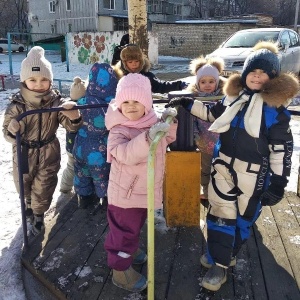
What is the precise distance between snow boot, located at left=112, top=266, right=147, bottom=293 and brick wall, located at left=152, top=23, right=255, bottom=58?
22.9 m

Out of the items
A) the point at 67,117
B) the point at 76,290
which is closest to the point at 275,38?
the point at 67,117

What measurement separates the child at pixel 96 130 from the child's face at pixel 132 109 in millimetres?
949

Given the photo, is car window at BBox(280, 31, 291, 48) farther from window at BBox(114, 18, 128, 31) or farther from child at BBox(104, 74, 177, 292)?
window at BBox(114, 18, 128, 31)

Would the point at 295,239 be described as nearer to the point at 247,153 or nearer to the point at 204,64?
the point at 247,153

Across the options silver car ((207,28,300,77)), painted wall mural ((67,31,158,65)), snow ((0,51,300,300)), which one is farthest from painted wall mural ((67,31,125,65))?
snow ((0,51,300,300))

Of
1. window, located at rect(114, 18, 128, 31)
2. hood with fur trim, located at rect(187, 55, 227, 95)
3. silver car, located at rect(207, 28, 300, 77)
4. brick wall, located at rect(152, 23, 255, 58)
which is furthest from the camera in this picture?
window, located at rect(114, 18, 128, 31)

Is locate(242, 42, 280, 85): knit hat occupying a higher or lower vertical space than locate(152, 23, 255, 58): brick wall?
lower

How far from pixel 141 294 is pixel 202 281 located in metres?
0.40

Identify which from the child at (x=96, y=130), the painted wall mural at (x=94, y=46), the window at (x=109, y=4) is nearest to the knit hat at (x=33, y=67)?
the child at (x=96, y=130)

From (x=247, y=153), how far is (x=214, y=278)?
0.82 metres

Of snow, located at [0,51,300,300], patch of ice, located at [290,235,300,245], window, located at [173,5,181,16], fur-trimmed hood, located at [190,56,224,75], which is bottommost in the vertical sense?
snow, located at [0,51,300,300]

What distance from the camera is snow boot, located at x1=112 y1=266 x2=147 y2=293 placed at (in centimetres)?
227

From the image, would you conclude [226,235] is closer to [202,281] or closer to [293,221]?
[202,281]

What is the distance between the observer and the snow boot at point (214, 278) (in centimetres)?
223
